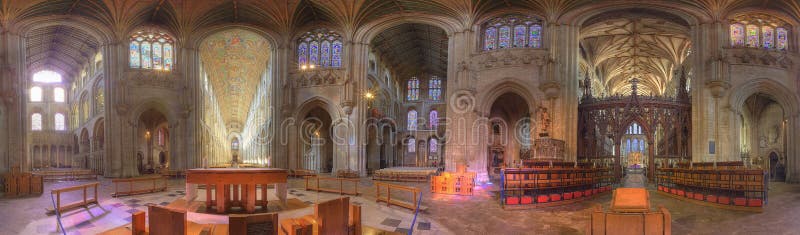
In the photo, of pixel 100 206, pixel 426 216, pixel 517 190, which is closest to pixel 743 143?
pixel 517 190

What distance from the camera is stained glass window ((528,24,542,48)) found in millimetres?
21689

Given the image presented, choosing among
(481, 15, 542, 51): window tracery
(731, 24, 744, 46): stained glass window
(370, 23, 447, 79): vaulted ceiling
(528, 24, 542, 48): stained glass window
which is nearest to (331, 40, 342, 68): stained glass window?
(370, 23, 447, 79): vaulted ceiling

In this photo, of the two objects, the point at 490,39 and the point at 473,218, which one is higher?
the point at 490,39

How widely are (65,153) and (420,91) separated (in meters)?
31.9

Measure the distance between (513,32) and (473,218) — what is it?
15.0 metres

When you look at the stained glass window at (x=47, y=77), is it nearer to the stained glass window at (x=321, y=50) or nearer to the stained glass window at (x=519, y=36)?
the stained glass window at (x=321, y=50)

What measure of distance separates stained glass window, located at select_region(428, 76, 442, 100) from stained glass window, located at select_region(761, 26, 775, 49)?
24235 millimetres

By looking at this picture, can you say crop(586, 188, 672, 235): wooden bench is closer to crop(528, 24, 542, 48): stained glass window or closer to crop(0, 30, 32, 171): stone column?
crop(528, 24, 542, 48): stained glass window

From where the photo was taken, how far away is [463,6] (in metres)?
22.2

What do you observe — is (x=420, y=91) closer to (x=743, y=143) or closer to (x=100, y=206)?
(x=743, y=143)

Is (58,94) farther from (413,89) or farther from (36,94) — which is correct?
(413,89)

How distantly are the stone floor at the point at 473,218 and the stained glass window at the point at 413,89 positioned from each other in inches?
1137

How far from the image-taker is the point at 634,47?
33125mm

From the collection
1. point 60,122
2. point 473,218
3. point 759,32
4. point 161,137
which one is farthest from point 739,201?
point 60,122
